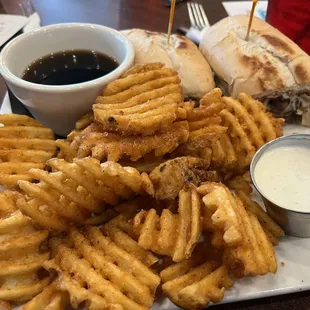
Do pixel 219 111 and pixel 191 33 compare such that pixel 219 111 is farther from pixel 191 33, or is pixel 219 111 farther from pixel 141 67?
pixel 191 33

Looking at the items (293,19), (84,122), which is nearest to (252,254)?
(84,122)

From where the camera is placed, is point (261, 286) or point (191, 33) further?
point (191, 33)

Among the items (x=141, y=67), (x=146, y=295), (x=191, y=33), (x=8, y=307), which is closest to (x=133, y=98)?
(x=141, y=67)

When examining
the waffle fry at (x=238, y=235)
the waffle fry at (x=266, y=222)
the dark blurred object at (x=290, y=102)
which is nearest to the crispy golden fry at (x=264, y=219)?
the waffle fry at (x=266, y=222)

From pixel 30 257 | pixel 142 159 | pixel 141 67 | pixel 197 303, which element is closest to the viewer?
pixel 197 303

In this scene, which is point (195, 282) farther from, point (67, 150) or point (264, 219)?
point (67, 150)
